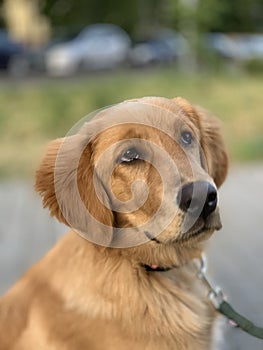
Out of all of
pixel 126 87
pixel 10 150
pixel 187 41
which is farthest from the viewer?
pixel 187 41

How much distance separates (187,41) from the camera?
71.1ft

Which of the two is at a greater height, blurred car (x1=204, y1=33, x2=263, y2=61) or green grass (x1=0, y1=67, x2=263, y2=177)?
green grass (x1=0, y1=67, x2=263, y2=177)

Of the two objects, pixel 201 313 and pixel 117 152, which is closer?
pixel 117 152

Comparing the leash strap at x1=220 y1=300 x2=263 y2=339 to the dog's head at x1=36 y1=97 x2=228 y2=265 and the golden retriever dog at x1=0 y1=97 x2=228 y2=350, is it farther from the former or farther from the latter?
the dog's head at x1=36 y1=97 x2=228 y2=265

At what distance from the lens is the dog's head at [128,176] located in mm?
2611

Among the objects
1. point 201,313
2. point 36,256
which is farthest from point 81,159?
point 36,256

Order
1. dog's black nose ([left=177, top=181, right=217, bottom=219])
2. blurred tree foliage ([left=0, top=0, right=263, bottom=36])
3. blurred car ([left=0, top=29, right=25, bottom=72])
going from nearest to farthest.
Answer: dog's black nose ([left=177, top=181, right=217, bottom=219]), blurred car ([left=0, top=29, right=25, bottom=72]), blurred tree foliage ([left=0, top=0, right=263, bottom=36])

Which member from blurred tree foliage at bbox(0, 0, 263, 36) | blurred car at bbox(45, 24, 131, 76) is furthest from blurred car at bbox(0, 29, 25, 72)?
blurred tree foliage at bbox(0, 0, 263, 36)

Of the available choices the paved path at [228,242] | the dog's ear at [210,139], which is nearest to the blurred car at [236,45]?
the paved path at [228,242]

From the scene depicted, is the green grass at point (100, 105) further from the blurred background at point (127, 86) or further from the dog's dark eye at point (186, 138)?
the dog's dark eye at point (186, 138)

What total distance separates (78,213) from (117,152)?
1.00 feet

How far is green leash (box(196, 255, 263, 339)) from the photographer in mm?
3064

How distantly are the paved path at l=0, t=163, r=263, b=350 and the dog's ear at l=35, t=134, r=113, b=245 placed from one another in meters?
0.99

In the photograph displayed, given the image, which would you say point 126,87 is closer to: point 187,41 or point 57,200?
point 187,41
